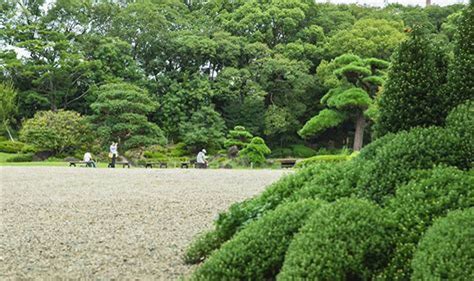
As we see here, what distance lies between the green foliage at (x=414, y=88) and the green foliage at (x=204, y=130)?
20.1 m

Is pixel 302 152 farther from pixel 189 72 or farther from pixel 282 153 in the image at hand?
pixel 189 72

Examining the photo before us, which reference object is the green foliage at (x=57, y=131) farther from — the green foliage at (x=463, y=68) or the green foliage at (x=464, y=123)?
the green foliage at (x=464, y=123)

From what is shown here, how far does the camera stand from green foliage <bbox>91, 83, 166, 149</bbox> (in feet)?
71.4

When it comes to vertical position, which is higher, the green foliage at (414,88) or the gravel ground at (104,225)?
the green foliage at (414,88)

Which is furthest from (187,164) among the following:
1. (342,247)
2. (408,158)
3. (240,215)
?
(342,247)

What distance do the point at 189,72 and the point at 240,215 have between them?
23.8 metres

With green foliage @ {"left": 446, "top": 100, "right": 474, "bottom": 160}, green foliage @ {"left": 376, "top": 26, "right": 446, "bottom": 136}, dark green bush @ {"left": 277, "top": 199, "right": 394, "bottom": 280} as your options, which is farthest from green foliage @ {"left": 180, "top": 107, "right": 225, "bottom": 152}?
dark green bush @ {"left": 277, "top": 199, "right": 394, "bottom": 280}

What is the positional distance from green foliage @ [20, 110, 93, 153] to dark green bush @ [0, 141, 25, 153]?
693mm

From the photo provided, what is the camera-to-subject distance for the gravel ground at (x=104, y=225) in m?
3.78

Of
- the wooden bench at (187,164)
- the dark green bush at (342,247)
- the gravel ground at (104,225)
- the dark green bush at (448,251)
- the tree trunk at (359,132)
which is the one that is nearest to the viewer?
the dark green bush at (448,251)

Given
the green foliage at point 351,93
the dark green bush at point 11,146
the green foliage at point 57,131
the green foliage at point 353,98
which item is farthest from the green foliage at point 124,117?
the green foliage at point 353,98

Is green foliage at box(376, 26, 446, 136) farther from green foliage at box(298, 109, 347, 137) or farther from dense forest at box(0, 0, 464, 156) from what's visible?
green foliage at box(298, 109, 347, 137)

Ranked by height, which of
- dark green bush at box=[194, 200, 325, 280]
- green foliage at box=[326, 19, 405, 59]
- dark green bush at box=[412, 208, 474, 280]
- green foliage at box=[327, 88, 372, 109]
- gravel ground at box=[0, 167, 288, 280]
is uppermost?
green foliage at box=[326, 19, 405, 59]

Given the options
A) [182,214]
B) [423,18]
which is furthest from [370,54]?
[182,214]
